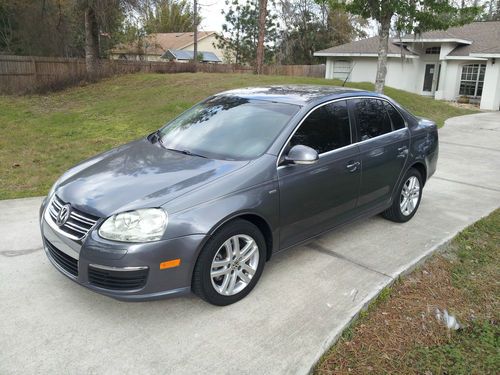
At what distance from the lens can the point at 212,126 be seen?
4227mm

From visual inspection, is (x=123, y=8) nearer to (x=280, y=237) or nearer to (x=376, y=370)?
(x=280, y=237)

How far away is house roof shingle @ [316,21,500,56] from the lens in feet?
78.4

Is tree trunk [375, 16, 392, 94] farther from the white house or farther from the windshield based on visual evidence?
the windshield

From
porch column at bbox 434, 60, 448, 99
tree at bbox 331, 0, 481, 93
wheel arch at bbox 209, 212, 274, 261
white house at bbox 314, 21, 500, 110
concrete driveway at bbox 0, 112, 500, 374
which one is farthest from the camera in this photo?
porch column at bbox 434, 60, 448, 99

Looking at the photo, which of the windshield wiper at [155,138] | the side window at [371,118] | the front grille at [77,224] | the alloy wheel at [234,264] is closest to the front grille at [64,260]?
the front grille at [77,224]

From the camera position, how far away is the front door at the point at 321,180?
12.1ft

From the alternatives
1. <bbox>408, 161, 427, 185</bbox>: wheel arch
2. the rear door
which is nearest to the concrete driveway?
the rear door

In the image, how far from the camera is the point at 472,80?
24.0m

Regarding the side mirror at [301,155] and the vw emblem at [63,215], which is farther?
the side mirror at [301,155]

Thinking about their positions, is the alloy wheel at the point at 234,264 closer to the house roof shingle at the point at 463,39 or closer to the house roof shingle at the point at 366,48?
the house roof shingle at the point at 463,39

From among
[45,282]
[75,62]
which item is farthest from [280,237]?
[75,62]

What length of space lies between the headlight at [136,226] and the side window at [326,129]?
4.46 ft

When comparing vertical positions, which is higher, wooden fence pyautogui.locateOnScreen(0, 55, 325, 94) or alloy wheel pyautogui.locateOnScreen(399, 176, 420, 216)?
wooden fence pyautogui.locateOnScreen(0, 55, 325, 94)

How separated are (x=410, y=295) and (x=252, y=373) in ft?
5.31
